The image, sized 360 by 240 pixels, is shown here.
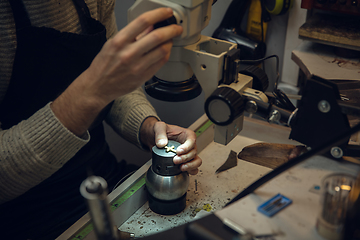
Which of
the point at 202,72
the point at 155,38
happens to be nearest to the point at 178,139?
the point at 202,72

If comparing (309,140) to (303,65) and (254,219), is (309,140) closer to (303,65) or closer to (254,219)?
(254,219)

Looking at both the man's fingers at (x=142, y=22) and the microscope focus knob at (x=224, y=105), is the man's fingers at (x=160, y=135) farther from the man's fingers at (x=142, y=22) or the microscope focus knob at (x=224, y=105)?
the man's fingers at (x=142, y=22)

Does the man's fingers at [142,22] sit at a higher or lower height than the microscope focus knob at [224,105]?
higher

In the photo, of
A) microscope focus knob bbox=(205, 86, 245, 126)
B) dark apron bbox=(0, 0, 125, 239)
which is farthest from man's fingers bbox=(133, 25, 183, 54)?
dark apron bbox=(0, 0, 125, 239)

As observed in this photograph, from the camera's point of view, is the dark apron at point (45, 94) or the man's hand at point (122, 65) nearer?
the man's hand at point (122, 65)

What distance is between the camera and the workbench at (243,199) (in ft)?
1.72

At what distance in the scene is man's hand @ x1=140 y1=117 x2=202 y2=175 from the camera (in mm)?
898

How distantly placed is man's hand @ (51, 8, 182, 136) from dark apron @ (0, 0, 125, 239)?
0.19m

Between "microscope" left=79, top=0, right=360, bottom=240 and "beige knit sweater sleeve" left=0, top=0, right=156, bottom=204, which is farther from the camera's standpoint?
"beige knit sweater sleeve" left=0, top=0, right=156, bottom=204

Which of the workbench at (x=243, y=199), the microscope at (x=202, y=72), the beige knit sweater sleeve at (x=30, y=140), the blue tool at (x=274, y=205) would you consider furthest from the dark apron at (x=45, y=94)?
the blue tool at (x=274, y=205)

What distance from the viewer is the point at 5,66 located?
0.92 m

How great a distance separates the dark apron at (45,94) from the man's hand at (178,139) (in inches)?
8.7

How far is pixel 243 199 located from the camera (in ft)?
1.89

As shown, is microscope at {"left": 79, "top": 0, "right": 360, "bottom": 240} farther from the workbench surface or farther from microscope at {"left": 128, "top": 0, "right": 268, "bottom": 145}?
the workbench surface
